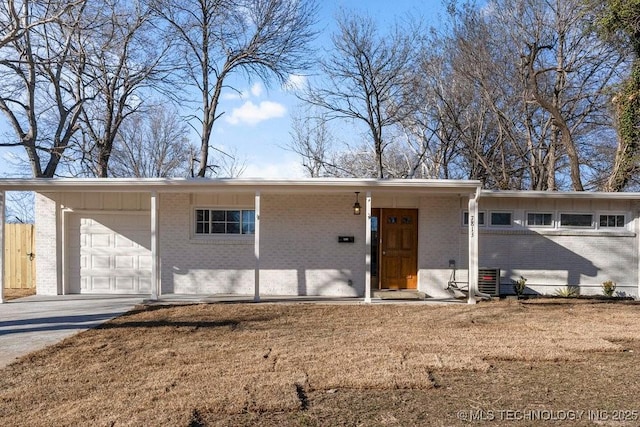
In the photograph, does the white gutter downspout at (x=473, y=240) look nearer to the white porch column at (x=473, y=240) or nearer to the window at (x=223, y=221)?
the white porch column at (x=473, y=240)

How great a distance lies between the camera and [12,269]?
12.4m

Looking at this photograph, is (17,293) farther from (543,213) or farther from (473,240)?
(543,213)

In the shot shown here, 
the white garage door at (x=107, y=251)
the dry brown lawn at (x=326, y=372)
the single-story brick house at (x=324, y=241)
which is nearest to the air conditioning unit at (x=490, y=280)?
the single-story brick house at (x=324, y=241)

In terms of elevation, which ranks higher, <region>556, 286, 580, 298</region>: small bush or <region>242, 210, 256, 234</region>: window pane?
<region>242, 210, 256, 234</region>: window pane

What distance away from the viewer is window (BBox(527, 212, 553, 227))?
11.9 meters

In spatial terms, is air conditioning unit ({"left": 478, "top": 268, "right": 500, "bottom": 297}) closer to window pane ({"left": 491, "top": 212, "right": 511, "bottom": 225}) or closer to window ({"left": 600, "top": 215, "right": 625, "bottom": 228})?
window pane ({"left": 491, "top": 212, "right": 511, "bottom": 225})

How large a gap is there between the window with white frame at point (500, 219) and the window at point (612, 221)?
7.85ft

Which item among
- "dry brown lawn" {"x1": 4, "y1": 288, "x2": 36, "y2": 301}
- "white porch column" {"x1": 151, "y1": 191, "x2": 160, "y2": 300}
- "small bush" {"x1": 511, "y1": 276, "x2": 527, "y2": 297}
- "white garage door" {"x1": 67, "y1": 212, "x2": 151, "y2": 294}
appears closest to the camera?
"white porch column" {"x1": 151, "y1": 191, "x2": 160, "y2": 300}

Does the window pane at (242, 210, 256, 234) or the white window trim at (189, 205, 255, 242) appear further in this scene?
the window pane at (242, 210, 256, 234)

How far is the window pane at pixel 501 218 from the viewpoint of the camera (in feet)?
39.1

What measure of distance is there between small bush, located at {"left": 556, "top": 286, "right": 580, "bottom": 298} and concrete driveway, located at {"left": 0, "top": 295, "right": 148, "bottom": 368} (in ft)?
33.7

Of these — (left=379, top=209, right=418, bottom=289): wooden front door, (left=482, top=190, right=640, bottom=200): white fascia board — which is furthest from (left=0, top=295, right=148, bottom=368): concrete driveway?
(left=482, top=190, right=640, bottom=200): white fascia board

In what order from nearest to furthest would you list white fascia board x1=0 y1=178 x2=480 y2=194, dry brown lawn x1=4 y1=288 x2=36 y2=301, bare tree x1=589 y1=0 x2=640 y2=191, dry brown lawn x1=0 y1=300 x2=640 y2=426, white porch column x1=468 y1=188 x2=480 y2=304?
dry brown lawn x1=0 y1=300 x2=640 y2=426 < white fascia board x1=0 y1=178 x2=480 y2=194 < white porch column x1=468 y1=188 x2=480 y2=304 < dry brown lawn x1=4 y1=288 x2=36 y2=301 < bare tree x1=589 y1=0 x2=640 y2=191

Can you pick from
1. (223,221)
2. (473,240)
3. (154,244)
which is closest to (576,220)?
(473,240)
